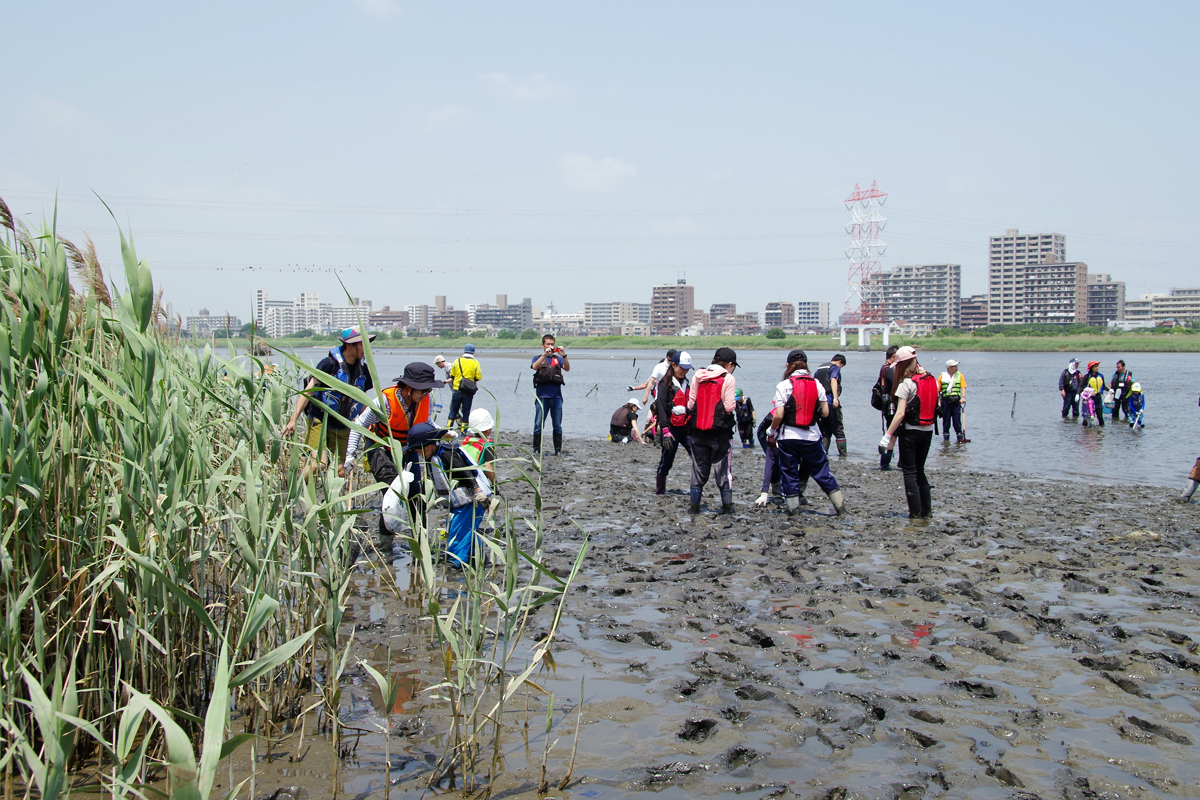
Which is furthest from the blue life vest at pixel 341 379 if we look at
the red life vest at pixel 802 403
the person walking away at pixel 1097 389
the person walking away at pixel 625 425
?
the person walking away at pixel 1097 389

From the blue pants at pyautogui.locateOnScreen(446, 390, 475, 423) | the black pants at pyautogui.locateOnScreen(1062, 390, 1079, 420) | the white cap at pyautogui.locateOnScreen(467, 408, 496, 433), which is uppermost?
the white cap at pyautogui.locateOnScreen(467, 408, 496, 433)

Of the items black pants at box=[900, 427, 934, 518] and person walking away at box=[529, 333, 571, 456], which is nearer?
black pants at box=[900, 427, 934, 518]

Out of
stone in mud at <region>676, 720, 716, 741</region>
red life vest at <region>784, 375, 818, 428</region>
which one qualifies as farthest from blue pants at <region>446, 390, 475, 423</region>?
stone in mud at <region>676, 720, 716, 741</region>

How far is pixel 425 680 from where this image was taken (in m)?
4.83

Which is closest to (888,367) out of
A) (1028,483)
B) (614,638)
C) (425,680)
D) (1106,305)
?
(1028,483)

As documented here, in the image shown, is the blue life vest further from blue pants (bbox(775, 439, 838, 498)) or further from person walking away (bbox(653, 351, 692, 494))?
blue pants (bbox(775, 439, 838, 498))

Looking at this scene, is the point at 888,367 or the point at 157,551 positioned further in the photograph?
the point at 888,367

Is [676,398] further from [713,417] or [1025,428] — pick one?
[1025,428]

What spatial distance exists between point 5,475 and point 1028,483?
13.4 meters

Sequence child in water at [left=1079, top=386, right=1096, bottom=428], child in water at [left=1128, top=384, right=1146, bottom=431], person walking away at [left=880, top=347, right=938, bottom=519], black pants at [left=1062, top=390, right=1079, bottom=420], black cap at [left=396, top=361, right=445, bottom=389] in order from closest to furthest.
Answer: black cap at [left=396, top=361, right=445, bottom=389] → person walking away at [left=880, top=347, right=938, bottom=519] → child in water at [left=1128, top=384, right=1146, bottom=431] → child in water at [left=1079, top=386, right=1096, bottom=428] → black pants at [left=1062, top=390, right=1079, bottom=420]

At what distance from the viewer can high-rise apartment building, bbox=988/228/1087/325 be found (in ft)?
584

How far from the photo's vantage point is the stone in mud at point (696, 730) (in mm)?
4109

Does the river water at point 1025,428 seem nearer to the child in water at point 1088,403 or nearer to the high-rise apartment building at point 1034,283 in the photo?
the child in water at point 1088,403

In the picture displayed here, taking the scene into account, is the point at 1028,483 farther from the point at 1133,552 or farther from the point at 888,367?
the point at 1133,552
